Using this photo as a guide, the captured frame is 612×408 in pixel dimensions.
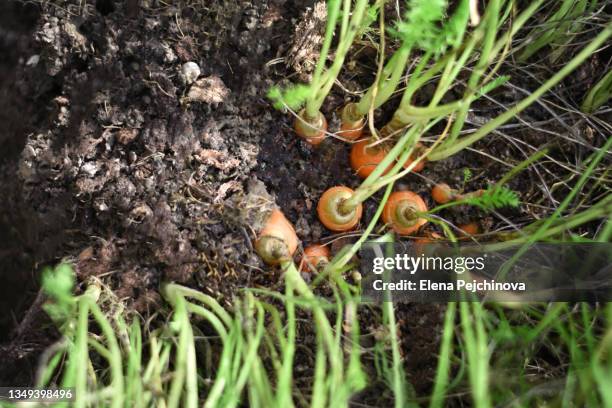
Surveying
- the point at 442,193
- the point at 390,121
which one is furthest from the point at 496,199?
the point at 390,121

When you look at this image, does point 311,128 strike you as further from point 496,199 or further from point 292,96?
point 496,199

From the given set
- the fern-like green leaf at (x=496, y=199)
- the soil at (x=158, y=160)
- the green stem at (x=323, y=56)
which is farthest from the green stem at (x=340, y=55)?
the fern-like green leaf at (x=496, y=199)

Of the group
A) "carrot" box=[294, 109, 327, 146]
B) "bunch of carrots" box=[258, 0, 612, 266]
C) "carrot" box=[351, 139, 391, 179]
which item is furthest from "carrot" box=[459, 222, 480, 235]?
"carrot" box=[294, 109, 327, 146]

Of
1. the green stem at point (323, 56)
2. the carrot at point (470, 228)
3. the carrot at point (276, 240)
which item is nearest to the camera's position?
the green stem at point (323, 56)

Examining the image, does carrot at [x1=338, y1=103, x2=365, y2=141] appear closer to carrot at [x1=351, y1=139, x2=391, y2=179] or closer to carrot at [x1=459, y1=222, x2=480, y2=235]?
carrot at [x1=351, y1=139, x2=391, y2=179]

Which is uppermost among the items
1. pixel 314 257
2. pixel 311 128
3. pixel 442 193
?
pixel 311 128

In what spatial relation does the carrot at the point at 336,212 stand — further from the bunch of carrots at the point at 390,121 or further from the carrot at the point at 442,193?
the carrot at the point at 442,193
